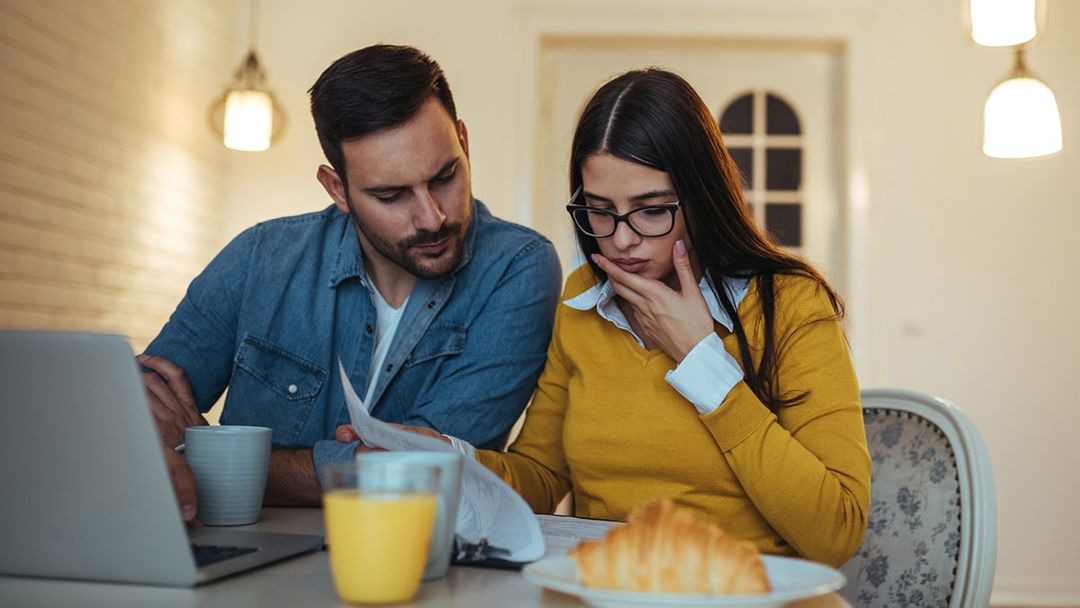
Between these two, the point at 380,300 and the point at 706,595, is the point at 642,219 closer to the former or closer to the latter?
the point at 380,300

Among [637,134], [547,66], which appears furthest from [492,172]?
[637,134]

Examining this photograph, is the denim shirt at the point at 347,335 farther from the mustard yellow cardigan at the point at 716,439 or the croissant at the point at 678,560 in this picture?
the croissant at the point at 678,560

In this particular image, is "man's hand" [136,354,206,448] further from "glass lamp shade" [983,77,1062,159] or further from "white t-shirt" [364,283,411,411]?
"glass lamp shade" [983,77,1062,159]

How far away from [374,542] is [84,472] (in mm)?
253

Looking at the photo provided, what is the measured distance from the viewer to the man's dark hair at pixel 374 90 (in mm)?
1591

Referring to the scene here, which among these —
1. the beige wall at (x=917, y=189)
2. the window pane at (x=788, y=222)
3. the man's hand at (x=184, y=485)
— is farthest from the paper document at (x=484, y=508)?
the window pane at (x=788, y=222)

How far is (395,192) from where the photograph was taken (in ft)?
5.33

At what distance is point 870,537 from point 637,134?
0.61 metres

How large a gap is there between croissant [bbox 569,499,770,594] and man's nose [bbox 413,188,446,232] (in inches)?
37.7

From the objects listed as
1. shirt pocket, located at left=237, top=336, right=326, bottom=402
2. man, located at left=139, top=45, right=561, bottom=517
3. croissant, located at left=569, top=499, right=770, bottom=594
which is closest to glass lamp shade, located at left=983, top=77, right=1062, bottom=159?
man, located at left=139, top=45, right=561, bottom=517

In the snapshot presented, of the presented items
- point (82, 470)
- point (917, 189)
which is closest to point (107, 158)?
point (82, 470)

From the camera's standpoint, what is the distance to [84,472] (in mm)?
822

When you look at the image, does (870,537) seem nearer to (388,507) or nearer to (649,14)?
(388,507)

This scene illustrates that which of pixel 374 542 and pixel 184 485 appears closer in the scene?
pixel 374 542
